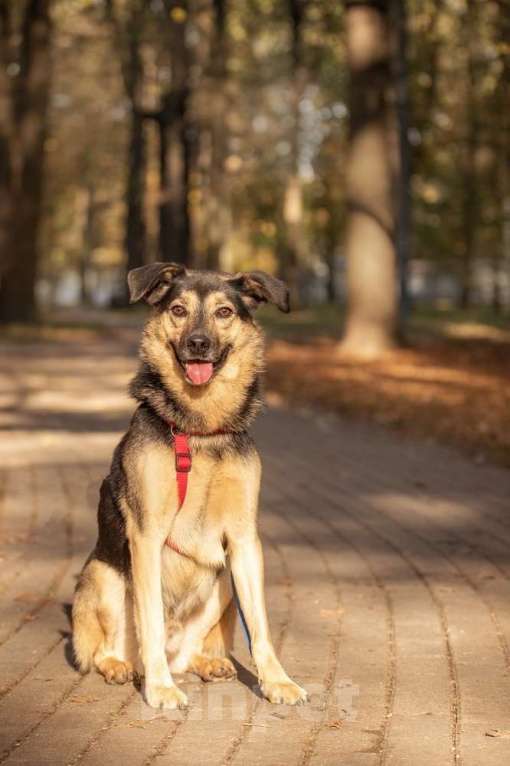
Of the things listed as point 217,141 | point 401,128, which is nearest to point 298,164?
point 217,141

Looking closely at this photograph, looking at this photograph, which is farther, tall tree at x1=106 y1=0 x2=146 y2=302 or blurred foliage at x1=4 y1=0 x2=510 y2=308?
tall tree at x1=106 y1=0 x2=146 y2=302

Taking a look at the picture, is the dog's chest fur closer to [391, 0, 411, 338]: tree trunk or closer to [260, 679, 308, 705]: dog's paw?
[260, 679, 308, 705]: dog's paw

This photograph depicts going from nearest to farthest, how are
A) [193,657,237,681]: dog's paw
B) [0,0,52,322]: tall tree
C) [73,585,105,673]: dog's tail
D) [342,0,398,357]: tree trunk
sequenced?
[73,585,105,673]: dog's tail < [193,657,237,681]: dog's paw < [342,0,398,357]: tree trunk < [0,0,52,322]: tall tree

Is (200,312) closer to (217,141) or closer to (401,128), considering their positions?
(401,128)

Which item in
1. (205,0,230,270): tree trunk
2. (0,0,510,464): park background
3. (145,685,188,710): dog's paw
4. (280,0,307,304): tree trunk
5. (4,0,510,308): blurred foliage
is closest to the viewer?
(145,685,188,710): dog's paw

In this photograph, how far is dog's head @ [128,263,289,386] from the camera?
5.55m

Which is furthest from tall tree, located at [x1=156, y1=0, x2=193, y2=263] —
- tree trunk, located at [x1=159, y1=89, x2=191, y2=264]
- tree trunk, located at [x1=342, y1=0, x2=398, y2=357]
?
tree trunk, located at [x1=342, y1=0, x2=398, y2=357]

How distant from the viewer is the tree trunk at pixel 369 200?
23.9 meters

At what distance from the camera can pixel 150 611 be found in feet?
17.9

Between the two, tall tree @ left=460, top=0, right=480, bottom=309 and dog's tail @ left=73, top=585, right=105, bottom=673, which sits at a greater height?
tall tree @ left=460, top=0, right=480, bottom=309

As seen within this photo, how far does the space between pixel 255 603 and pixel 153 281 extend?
1357 millimetres

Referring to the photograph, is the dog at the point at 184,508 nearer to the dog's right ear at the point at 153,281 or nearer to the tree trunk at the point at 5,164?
the dog's right ear at the point at 153,281

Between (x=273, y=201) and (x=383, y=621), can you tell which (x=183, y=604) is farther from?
(x=273, y=201)

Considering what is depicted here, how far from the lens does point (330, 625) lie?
677cm
